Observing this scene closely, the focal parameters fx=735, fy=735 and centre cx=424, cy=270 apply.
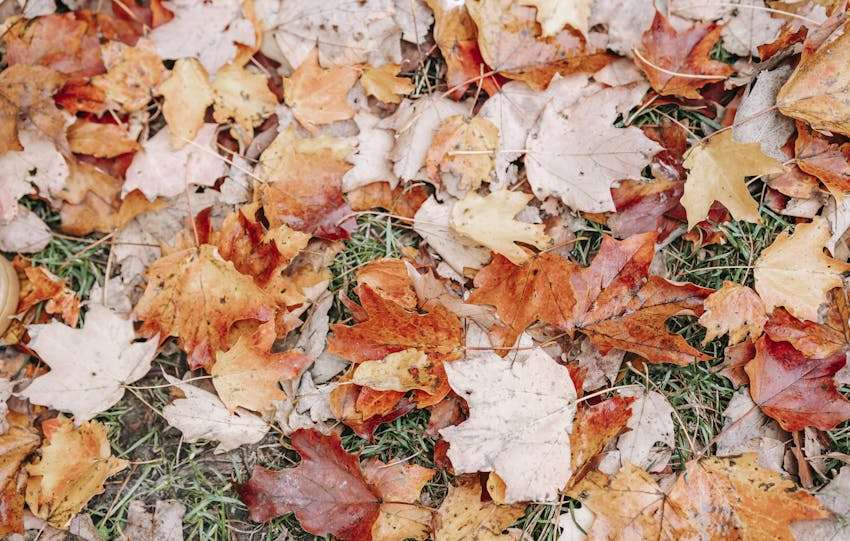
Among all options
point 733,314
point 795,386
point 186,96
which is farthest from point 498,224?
point 186,96

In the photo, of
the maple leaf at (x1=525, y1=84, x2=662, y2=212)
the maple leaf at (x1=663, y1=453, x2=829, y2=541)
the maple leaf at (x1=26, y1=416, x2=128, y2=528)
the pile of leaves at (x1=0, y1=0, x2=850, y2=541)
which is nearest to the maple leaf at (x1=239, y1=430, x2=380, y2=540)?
the pile of leaves at (x1=0, y1=0, x2=850, y2=541)

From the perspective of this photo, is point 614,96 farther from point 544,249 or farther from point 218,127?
point 218,127

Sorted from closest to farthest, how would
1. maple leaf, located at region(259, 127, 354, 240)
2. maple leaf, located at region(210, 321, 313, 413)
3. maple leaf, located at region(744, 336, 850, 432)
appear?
maple leaf, located at region(744, 336, 850, 432) → maple leaf, located at region(210, 321, 313, 413) → maple leaf, located at region(259, 127, 354, 240)

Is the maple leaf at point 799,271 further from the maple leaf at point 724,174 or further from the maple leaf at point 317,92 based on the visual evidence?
the maple leaf at point 317,92

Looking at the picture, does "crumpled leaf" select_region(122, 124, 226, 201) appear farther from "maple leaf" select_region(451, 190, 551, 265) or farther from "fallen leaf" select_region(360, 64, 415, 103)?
"maple leaf" select_region(451, 190, 551, 265)

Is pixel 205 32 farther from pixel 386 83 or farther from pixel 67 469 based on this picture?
pixel 67 469

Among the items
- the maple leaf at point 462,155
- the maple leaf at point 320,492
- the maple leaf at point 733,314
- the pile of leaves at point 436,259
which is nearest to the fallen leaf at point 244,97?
the pile of leaves at point 436,259
